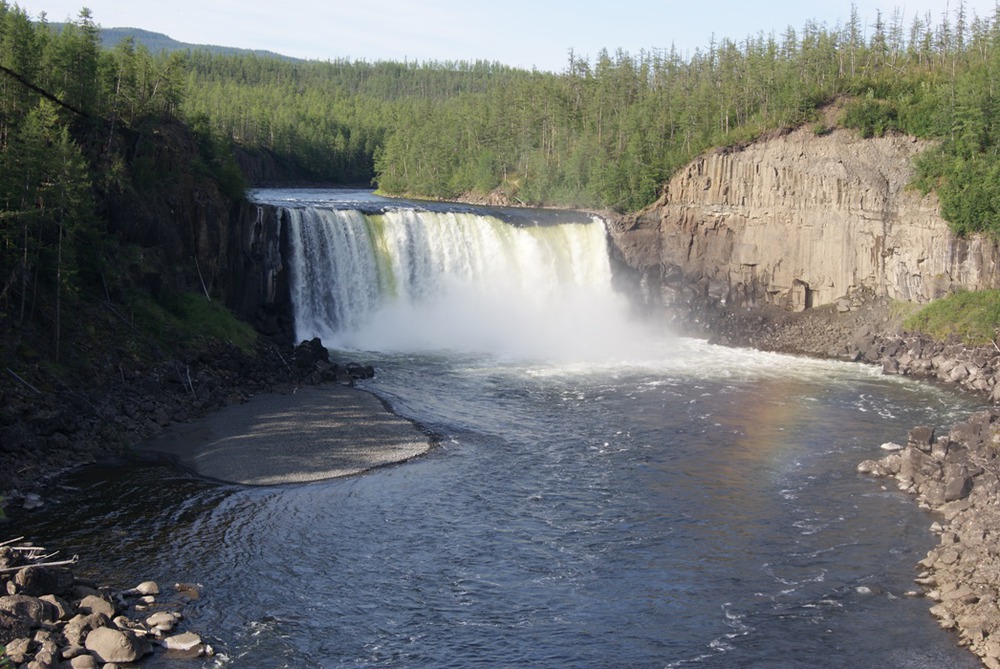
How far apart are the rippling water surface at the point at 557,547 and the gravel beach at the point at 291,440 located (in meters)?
0.96

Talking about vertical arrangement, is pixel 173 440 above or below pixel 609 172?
below

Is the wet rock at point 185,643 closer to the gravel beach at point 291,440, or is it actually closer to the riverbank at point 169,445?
the riverbank at point 169,445

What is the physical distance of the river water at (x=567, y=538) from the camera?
19.9m

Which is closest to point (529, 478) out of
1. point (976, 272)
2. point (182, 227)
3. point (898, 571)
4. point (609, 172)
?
point (898, 571)

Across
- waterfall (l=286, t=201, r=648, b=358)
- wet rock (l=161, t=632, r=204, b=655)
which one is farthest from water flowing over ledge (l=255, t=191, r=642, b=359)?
wet rock (l=161, t=632, r=204, b=655)

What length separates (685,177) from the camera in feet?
197

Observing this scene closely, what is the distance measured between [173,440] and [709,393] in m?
21.7

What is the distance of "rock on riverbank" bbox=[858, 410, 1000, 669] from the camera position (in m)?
20.4

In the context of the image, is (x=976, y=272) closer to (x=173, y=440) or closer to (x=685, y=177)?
(x=685, y=177)

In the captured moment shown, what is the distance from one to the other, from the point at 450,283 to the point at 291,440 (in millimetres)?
24211

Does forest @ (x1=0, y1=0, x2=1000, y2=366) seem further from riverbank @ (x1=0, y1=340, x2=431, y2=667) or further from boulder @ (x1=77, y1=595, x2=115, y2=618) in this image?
boulder @ (x1=77, y1=595, x2=115, y2=618)

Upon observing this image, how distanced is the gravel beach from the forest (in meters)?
6.81

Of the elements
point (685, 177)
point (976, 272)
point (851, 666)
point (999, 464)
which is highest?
point (685, 177)

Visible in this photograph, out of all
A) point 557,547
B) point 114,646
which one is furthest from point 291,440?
point 114,646
